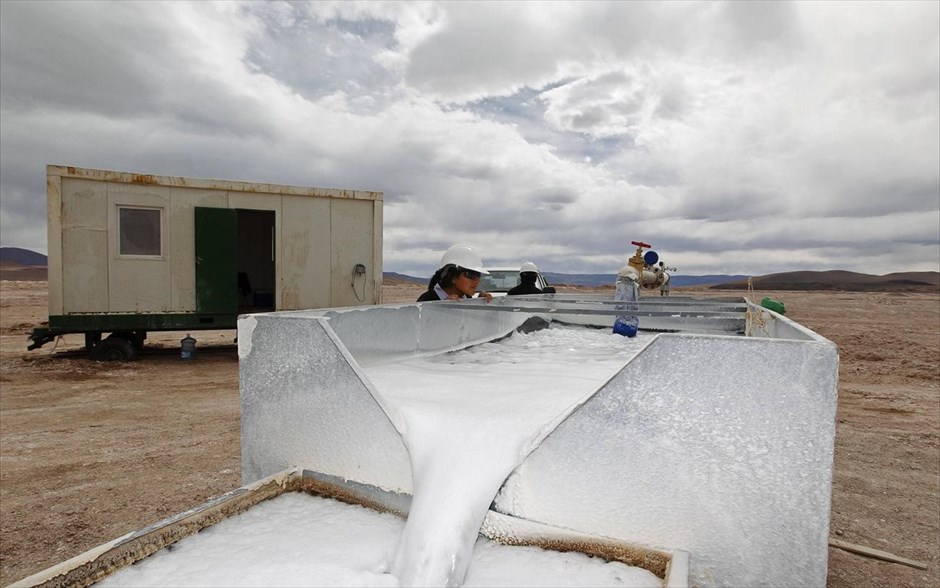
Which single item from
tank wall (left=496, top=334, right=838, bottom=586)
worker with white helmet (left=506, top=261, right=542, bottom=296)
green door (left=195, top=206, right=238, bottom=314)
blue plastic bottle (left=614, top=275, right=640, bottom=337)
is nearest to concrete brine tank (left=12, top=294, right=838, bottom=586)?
tank wall (left=496, top=334, right=838, bottom=586)

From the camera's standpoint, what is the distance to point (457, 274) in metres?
4.43

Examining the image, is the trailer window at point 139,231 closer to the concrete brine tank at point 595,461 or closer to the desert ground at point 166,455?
the desert ground at point 166,455

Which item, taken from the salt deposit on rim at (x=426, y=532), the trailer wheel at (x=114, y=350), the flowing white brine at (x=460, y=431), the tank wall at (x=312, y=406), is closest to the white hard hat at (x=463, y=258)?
the flowing white brine at (x=460, y=431)

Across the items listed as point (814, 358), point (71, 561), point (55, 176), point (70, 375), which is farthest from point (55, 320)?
point (814, 358)

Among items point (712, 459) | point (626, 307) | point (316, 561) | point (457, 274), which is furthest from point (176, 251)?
point (712, 459)

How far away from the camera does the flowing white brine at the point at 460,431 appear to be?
1.47 meters

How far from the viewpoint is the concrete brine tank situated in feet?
4.66

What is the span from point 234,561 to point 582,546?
920 mm

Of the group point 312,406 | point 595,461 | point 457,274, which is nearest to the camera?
point 595,461

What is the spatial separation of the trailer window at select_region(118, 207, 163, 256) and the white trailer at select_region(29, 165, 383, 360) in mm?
13

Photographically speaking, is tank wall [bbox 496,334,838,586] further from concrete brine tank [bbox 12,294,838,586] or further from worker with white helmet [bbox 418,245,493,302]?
worker with white helmet [bbox 418,245,493,302]

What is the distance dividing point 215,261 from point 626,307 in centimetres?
695

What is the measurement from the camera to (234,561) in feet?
4.67

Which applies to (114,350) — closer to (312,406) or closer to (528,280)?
(528,280)
